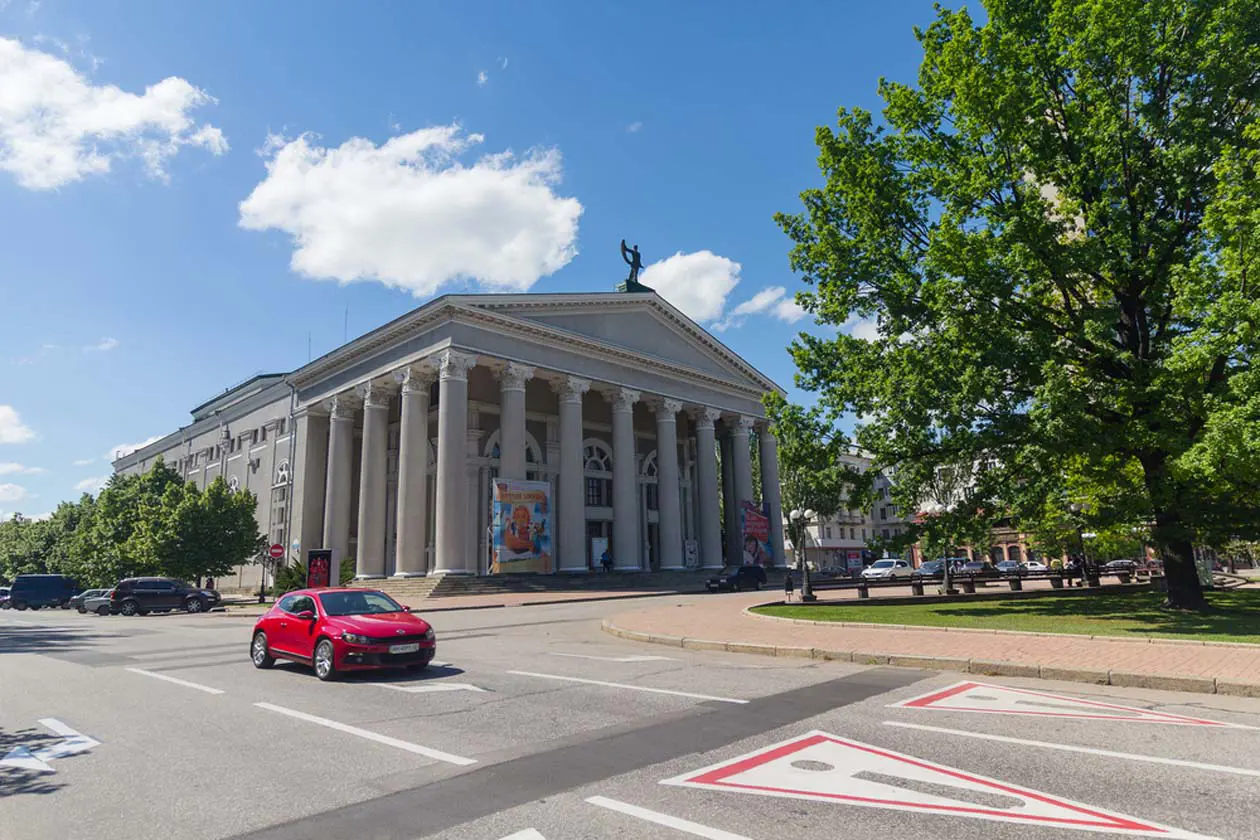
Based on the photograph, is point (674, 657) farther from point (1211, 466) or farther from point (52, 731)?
point (1211, 466)

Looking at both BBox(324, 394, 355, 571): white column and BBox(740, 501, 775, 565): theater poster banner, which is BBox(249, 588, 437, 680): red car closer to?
BBox(324, 394, 355, 571): white column

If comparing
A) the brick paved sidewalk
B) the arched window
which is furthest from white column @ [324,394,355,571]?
the brick paved sidewalk

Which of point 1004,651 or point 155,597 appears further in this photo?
point 155,597

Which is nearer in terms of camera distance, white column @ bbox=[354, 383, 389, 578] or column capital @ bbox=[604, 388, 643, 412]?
white column @ bbox=[354, 383, 389, 578]

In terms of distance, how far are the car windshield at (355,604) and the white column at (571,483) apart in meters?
28.4

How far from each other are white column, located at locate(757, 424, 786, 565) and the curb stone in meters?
41.9

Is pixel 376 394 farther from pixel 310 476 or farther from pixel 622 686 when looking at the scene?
pixel 622 686

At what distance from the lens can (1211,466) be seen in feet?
43.5

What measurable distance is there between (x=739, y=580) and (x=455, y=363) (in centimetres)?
1997

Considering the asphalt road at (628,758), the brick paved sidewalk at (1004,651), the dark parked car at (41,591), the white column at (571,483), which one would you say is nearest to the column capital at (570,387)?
the white column at (571,483)

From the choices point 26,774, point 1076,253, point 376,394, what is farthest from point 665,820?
point 376,394

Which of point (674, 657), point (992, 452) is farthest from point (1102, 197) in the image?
point (674, 657)

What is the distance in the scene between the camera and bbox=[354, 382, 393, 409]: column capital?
146 feet

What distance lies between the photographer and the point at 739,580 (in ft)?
137
